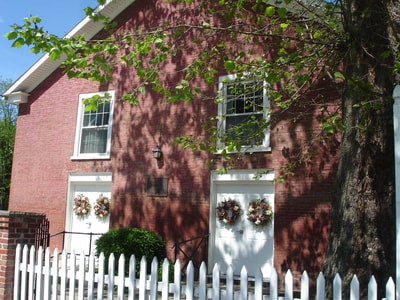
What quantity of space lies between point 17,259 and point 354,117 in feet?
16.3

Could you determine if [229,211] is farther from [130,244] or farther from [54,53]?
[54,53]

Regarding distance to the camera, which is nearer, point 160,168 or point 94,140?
point 160,168

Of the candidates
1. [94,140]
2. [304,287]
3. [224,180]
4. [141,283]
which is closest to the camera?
[304,287]

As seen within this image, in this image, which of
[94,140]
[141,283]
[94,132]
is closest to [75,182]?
[94,140]

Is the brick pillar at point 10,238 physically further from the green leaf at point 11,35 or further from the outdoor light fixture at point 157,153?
the outdoor light fixture at point 157,153

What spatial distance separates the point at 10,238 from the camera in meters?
6.11

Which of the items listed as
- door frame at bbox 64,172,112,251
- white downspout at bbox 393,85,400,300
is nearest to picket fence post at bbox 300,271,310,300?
white downspout at bbox 393,85,400,300

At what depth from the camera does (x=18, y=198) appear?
15188 mm

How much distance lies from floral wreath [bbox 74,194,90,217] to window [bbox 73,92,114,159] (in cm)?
119

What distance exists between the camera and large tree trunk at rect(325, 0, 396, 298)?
6430 mm

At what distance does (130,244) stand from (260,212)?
124 inches

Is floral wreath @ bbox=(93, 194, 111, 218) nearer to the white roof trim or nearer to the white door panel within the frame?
the white door panel

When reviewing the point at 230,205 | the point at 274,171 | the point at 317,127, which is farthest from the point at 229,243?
the point at 317,127

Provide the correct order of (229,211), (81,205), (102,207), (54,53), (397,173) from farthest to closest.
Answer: (81,205) < (102,207) < (229,211) < (54,53) < (397,173)
